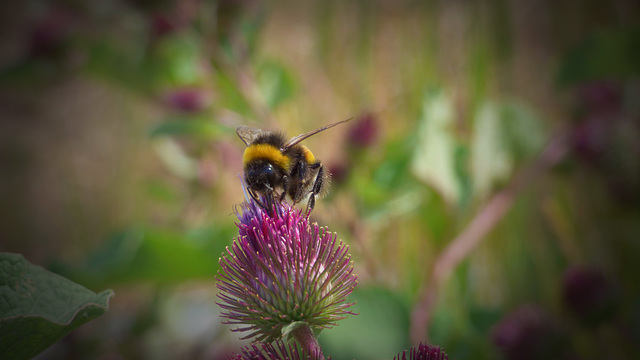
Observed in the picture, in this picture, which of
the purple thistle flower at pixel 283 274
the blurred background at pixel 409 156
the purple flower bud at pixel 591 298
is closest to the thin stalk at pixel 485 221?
the blurred background at pixel 409 156

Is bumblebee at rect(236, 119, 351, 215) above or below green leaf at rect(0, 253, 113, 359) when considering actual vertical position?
above

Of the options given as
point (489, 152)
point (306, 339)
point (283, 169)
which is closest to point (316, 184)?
point (283, 169)

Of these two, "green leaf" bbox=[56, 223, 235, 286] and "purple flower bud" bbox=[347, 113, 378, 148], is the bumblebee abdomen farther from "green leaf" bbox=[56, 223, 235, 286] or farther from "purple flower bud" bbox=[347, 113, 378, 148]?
"purple flower bud" bbox=[347, 113, 378, 148]

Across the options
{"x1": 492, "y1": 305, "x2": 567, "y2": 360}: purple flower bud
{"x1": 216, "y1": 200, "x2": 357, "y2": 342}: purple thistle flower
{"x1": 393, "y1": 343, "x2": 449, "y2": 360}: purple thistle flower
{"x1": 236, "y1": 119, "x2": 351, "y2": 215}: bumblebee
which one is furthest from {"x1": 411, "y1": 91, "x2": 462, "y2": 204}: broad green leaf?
{"x1": 393, "y1": 343, "x2": 449, "y2": 360}: purple thistle flower

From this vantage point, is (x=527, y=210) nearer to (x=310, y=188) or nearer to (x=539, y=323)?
(x=539, y=323)

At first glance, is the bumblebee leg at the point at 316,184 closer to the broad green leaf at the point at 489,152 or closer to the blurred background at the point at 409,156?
the blurred background at the point at 409,156
